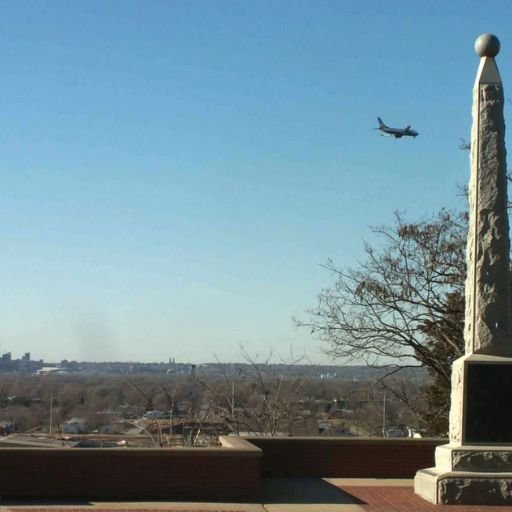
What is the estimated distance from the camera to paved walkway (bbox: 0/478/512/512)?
13570 millimetres

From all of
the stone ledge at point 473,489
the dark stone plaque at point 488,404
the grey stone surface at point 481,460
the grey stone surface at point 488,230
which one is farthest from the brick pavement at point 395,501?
the grey stone surface at point 488,230

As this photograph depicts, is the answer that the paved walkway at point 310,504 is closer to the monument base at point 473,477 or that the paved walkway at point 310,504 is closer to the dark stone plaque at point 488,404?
the monument base at point 473,477

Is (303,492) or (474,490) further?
(303,492)

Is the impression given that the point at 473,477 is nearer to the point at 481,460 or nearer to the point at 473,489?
the point at 473,489

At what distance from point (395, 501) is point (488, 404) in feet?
6.56

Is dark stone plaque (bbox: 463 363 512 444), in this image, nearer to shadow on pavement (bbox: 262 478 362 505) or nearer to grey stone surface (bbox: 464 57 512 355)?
grey stone surface (bbox: 464 57 512 355)

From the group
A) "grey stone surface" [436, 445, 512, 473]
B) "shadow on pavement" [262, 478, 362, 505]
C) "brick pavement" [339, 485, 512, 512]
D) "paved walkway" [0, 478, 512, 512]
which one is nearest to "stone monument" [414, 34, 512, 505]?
"grey stone surface" [436, 445, 512, 473]

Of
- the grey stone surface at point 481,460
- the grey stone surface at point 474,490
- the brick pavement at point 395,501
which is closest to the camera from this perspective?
the brick pavement at point 395,501

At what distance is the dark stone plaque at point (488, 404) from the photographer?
1460 centimetres

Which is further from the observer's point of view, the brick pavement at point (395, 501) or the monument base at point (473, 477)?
the monument base at point (473, 477)

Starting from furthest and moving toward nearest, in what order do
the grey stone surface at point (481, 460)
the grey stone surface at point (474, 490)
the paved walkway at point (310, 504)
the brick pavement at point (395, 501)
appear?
the grey stone surface at point (481, 460), the grey stone surface at point (474, 490), the brick pavement at point (395, 501), the paved walkway at point (310, 504)

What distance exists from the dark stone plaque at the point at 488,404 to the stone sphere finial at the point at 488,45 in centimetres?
493

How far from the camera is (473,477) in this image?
14.4 metres

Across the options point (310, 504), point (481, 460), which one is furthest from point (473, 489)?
point (310, 504)
